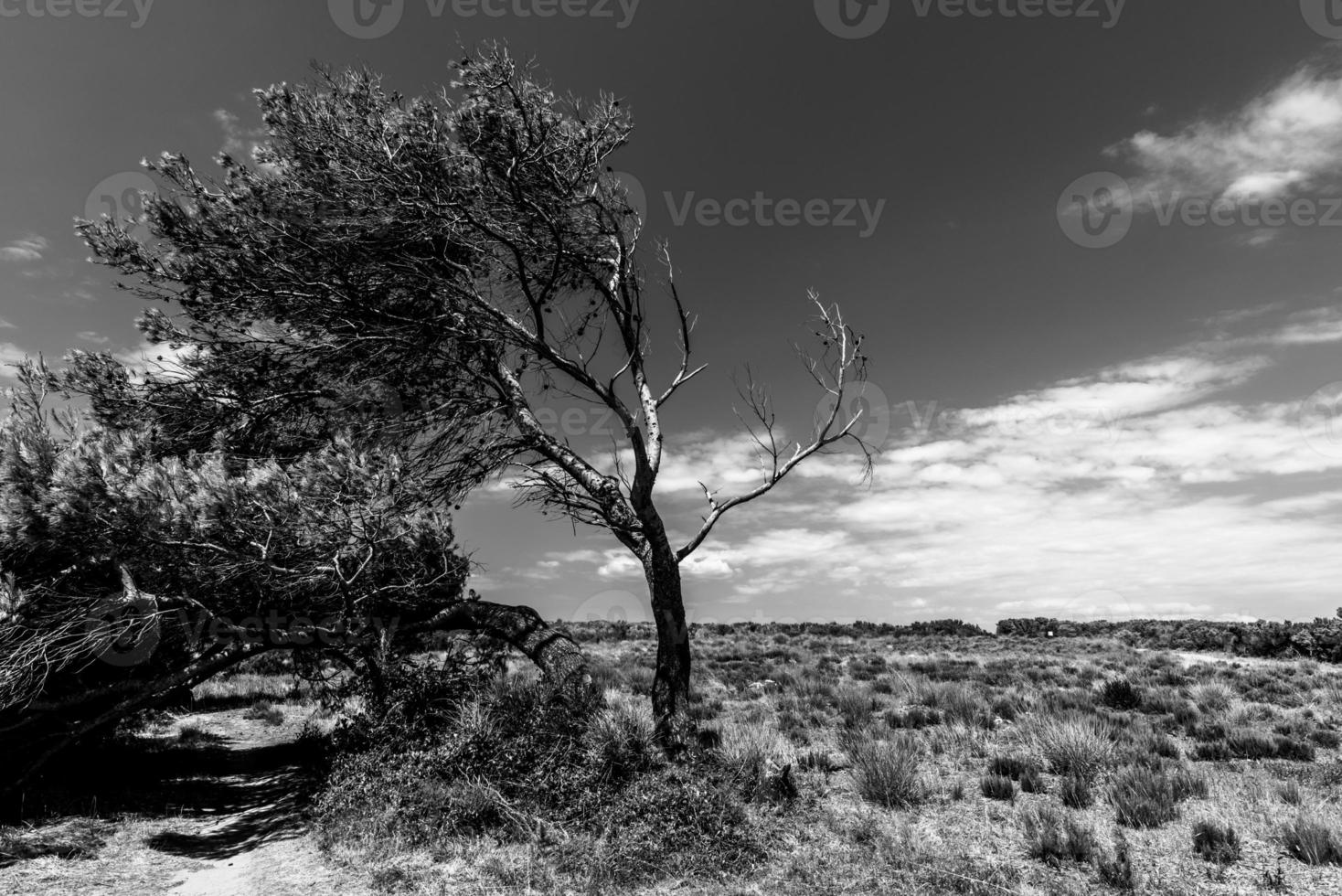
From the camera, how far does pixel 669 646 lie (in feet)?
32.7

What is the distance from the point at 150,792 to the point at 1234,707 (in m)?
20.3

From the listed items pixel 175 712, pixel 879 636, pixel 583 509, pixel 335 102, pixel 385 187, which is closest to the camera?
pixel 385 187

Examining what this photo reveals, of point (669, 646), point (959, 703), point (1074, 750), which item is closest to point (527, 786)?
point (669, 646)

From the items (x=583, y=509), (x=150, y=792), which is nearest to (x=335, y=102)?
(x=583, y=509)

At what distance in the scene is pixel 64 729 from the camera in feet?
29.4

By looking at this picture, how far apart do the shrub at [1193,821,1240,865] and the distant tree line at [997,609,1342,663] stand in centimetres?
2609

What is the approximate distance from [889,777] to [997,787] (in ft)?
4.37

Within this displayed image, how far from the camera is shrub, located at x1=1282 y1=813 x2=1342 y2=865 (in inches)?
231

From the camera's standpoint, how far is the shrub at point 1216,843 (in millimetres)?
6012

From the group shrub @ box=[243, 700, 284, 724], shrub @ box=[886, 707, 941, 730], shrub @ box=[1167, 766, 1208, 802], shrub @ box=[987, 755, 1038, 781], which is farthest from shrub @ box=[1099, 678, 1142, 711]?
shrub @ box=[243, 700, 284, 724]

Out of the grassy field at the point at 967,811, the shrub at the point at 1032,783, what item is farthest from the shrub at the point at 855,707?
the shrub at the point at 1032,783

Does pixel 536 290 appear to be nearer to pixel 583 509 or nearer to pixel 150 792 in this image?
pixel 583 509

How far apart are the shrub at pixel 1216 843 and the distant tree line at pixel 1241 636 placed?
26.1 m

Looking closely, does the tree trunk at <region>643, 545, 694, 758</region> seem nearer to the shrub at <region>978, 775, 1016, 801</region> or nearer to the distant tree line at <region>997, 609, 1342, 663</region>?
the shrub at <region>978, 775, 1016, 801</region>
